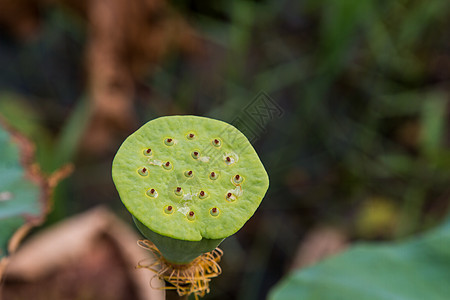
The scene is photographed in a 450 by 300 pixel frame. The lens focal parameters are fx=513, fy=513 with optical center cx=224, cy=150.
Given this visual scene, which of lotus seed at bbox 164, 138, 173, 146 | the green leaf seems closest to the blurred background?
the green leaf

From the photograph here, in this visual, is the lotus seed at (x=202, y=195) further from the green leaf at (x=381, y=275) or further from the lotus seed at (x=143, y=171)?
the green leaf at (x=381, y=275)

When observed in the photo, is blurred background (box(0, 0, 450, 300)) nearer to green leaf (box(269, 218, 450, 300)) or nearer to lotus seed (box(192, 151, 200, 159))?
green leaf (box(269, 218, 450, 300))

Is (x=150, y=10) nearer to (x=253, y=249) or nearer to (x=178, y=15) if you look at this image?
(x=178, y=15)

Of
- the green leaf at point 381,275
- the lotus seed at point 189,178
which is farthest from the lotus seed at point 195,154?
the green leaf at point 381,275

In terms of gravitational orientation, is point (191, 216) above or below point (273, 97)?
above

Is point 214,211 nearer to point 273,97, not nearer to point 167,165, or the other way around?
point 167,165

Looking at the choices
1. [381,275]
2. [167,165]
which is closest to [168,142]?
[167,165]
